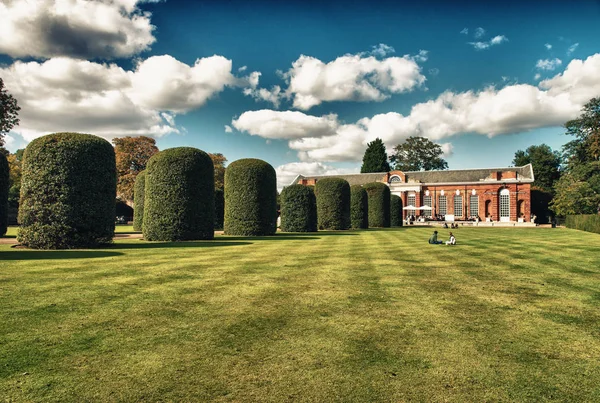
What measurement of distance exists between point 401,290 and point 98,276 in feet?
22.0

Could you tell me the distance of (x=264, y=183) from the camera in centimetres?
2573

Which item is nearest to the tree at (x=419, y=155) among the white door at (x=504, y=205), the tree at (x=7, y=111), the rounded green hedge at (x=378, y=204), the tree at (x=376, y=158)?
the tree at (x=376, y=158)

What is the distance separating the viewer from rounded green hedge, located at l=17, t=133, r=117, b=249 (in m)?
15.6

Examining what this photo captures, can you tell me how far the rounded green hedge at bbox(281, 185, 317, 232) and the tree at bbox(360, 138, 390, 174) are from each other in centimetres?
6044

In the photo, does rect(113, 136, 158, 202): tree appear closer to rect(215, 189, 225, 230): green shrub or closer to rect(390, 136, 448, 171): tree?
rect(215, 189, 225, 230): green shrub

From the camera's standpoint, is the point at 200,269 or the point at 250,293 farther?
the point at 200,269

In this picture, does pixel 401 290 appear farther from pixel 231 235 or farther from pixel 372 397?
pixel 231 235

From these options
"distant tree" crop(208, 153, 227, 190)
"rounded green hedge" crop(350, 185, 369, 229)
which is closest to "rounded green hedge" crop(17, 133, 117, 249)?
"rounded green hedge" crop(350, 185, 369, 229)

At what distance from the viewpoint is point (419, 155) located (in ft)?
303

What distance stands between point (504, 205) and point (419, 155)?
30485mm

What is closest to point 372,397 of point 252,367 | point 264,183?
point 252,367

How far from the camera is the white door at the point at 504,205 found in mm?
64062

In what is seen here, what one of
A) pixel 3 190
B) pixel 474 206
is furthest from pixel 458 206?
pixel 3 190

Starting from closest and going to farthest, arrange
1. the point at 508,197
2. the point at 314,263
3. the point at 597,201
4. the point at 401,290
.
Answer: the point at 401,290
the point at 314,263
the point at 597,201
the point at 508,197
